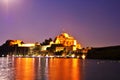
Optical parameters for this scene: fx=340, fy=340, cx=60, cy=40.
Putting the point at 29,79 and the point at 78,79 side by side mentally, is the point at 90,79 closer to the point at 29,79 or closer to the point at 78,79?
the point at 78,79

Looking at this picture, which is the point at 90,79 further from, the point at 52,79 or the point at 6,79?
the point at 6,79

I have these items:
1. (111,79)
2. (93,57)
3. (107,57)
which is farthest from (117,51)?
(111,79)

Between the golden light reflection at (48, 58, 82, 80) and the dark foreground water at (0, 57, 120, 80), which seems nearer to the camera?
the dark foreground water at (0, 57, 120, 80)

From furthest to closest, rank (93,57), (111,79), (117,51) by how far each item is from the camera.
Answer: (93,57), (117,51), (111,79)

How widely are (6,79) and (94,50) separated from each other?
15759 cm

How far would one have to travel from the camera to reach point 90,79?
4566cm

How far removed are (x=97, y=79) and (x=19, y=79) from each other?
10.4 meters

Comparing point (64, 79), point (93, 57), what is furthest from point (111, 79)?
point (93, 57)

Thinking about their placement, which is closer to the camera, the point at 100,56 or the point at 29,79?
the point at 29,79


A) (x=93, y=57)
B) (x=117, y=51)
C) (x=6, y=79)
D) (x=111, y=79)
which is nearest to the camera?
(x=6, y=79)

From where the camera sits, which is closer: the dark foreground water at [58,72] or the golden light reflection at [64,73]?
the dark foreground water at [58,72]

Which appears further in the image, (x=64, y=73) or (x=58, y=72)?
(x=58, y=72)

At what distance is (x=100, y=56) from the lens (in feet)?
611

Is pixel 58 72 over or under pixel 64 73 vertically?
over
